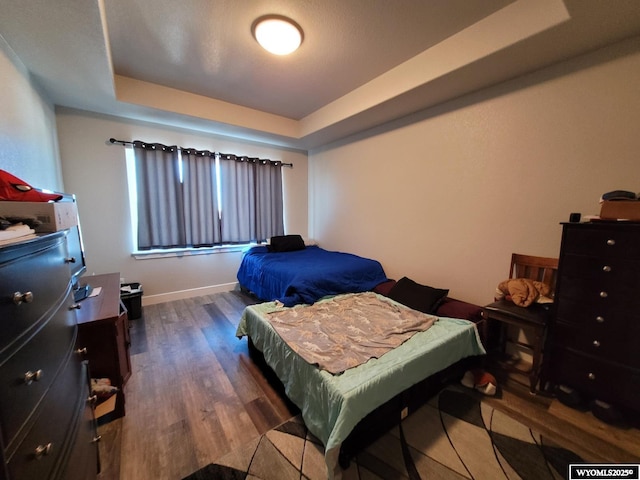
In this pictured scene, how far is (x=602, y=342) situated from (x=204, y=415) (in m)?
2.59

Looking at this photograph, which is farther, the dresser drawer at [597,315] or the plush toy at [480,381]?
the plush toy at [480,381]

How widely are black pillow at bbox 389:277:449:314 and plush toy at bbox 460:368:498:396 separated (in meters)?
0.55

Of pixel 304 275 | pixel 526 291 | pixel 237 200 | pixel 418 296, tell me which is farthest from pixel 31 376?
pixel 237 200

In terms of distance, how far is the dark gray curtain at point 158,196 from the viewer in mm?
3311

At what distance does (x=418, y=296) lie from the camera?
2.45 metres

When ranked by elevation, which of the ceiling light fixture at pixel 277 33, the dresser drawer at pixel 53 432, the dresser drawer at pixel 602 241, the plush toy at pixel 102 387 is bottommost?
the plush toy at pixel 102 387

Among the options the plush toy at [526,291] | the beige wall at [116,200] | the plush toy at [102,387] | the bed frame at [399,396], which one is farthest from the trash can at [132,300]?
the plush toy at [526,291]

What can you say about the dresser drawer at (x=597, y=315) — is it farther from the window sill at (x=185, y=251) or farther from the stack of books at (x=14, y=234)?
the window sill at (x=185, y=251)

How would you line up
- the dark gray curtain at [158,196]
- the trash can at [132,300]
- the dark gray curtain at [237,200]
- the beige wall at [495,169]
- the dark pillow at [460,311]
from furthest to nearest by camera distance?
the dark gray curtain at [237,200], the dark gray curtain at [158,196], the trash can at [132,300], the dark pillow at [460,311], the beige wall at [495,169]

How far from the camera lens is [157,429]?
1.54m

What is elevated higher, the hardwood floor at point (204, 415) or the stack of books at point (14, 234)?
the stack of books at point (14, 234)

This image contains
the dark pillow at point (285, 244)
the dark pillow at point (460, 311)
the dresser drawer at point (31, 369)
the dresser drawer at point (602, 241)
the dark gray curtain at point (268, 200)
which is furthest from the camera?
the dark gray curtain at point (268, 200)

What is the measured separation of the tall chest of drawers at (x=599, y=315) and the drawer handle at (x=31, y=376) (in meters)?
2.63

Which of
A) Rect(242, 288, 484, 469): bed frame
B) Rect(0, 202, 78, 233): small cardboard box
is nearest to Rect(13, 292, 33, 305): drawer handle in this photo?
Rect(0, 202, 78, 233): small cardboard box
